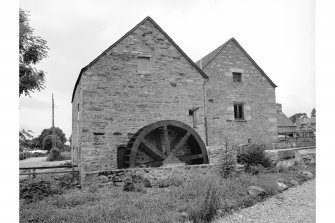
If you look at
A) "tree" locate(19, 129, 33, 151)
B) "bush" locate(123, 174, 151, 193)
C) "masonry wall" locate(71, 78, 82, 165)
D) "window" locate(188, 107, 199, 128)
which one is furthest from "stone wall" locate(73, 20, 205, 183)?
"tree" locate(19, 129, 33, 151)

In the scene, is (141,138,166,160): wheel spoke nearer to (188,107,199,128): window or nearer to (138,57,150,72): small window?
(188,107,199,128): window

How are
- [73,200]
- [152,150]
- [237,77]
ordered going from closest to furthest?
[73,200] → [152,150] → [237,77]

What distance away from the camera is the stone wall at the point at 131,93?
8273 millimetres

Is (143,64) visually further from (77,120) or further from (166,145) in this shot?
(77,120)

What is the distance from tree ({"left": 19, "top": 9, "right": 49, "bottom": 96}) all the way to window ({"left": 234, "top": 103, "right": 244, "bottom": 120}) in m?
9.07

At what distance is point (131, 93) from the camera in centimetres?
894

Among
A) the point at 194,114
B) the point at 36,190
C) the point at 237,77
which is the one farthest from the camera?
the point at 237,77

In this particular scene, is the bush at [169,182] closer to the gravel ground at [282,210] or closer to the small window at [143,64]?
the gravel ground at [282,210]

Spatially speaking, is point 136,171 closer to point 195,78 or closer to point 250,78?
point 195,78

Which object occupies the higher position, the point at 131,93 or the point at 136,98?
the point at 131,93


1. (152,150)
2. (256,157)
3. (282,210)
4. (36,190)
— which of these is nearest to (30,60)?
(36,190)

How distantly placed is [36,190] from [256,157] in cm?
669
